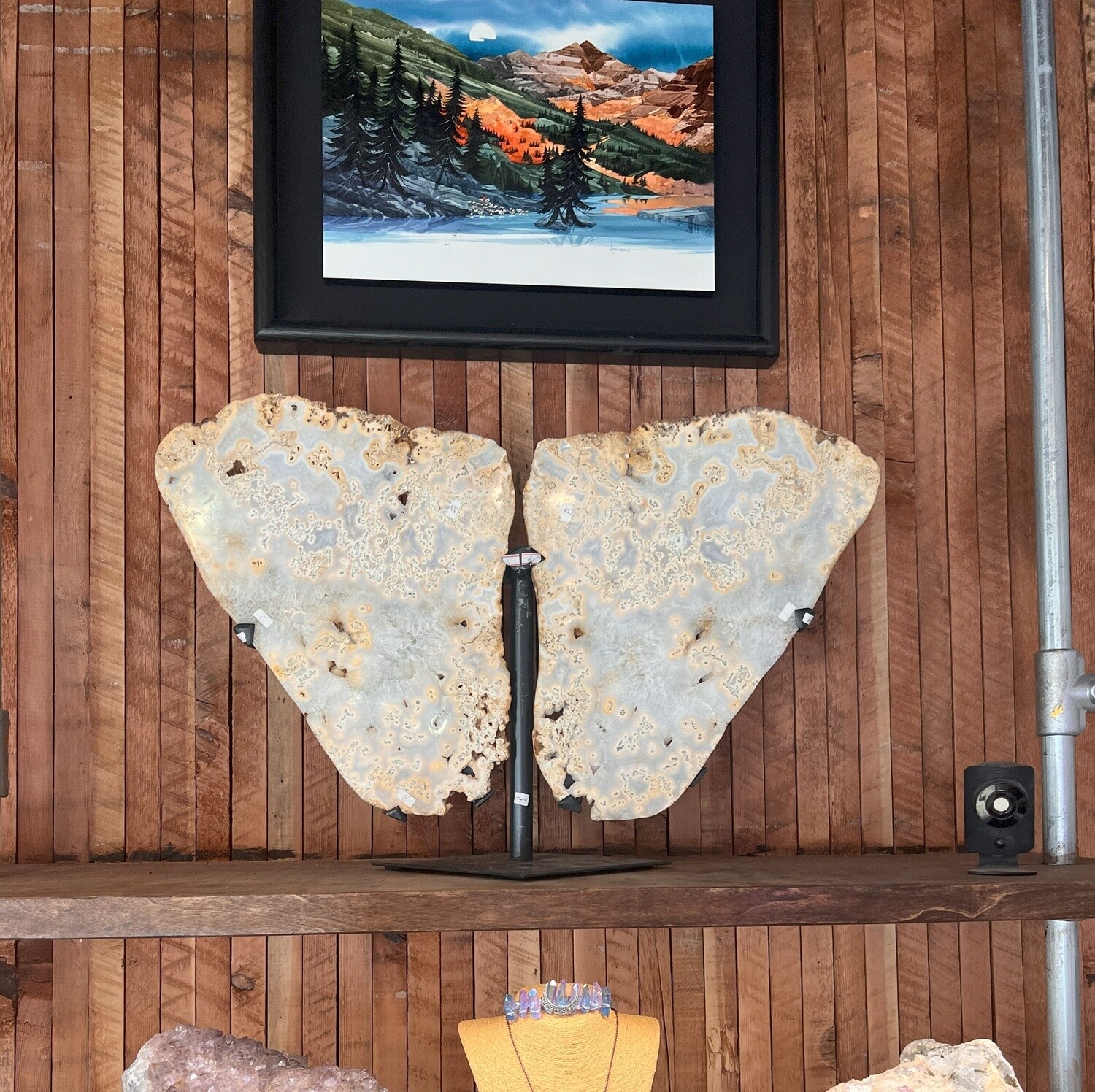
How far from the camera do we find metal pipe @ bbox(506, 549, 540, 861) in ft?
4.13

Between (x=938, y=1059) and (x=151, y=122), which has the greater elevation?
(x=151, y=122)

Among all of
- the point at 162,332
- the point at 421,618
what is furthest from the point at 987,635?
the point at 162,332

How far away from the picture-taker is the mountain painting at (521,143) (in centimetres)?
141

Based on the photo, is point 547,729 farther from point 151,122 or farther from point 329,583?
point 151,122

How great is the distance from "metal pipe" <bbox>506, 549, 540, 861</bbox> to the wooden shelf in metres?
0.11

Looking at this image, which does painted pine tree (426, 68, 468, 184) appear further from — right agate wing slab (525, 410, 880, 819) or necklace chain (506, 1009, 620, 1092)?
necklace chain (506, 1009, 620, 1092)

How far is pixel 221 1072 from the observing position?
1169 mm

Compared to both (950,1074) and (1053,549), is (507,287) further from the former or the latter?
(950,1074)

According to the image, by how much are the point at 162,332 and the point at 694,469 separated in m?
0.63

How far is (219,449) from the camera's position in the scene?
1.27 metres

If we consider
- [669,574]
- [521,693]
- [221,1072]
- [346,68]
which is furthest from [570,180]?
[221,1072]

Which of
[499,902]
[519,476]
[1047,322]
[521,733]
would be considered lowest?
[499,902]

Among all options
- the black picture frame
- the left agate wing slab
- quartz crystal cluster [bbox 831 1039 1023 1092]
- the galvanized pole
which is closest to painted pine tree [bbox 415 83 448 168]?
the black picture frame

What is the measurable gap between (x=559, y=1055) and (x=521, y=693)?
0.35 m
